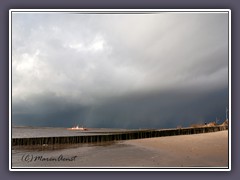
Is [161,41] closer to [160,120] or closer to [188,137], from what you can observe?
[160,120]

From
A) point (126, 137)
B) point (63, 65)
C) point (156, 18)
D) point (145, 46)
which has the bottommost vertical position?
point (126, 137)

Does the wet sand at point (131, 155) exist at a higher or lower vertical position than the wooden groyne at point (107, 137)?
lower

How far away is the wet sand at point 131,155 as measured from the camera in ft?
13.7

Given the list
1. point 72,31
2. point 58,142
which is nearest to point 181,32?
point 72,31

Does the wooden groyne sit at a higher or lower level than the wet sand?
higher

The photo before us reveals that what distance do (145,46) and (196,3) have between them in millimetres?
1191

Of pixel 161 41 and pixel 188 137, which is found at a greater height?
pixel 161 41

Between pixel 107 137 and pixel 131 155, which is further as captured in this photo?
pixel 107 137

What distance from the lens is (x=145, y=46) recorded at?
4.46m

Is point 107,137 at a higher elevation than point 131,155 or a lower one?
higher

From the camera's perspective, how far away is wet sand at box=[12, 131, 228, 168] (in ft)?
13.7

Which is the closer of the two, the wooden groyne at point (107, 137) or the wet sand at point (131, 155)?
the wet sand at point (131, 155)

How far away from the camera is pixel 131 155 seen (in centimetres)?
457

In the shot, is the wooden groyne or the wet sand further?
the wooden groyne
